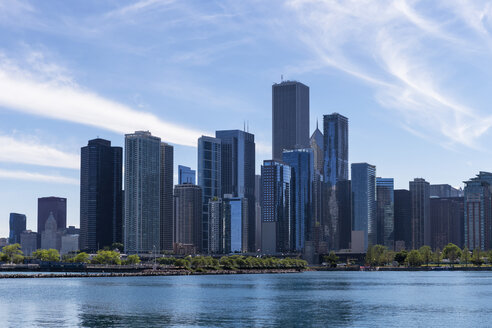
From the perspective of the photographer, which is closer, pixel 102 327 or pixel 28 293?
pixel 102 327

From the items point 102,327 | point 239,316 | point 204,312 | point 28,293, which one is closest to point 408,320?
point 239,316

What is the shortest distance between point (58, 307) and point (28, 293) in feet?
155

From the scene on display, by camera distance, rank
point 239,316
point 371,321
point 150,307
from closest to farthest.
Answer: point 371,321, point 239,316, point 150,307

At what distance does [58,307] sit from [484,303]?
88.0 meters

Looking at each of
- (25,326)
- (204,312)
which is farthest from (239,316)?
(25,326)

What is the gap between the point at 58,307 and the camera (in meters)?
139

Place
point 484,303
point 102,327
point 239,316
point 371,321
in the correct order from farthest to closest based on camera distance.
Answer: point 484,303, point 239,316, point 371,321, point 102,327

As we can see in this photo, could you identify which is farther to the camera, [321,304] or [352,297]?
[352,297]

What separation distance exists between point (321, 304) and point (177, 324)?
4690cm

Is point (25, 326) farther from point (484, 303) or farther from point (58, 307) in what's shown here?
point (484, 303)

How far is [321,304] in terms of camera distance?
493 feet

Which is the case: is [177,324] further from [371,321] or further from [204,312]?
[371,321]

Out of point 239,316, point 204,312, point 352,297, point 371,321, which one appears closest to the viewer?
point 371,321

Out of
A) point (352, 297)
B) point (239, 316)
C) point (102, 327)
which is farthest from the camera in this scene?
point (352, 297)
